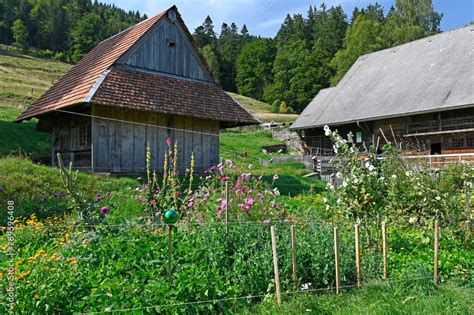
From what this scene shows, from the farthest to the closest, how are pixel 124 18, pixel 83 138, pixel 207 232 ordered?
pixel 124 18, pixel 83 138, pixel 207 232

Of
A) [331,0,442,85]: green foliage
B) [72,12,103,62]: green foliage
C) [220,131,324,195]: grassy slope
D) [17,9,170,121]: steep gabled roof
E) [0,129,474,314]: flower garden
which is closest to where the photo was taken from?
[0,129,474,314]: flower garden

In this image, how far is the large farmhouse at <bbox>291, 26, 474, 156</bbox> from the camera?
20172 millimetres

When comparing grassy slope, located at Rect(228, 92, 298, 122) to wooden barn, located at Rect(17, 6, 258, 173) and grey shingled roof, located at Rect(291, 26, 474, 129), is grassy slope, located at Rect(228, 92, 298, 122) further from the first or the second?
wooden barn, located at Rect(17, 6, 258, 173)

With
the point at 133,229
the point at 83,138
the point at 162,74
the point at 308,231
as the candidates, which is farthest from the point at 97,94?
the point at 308,231

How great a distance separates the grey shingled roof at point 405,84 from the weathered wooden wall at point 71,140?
15455mm

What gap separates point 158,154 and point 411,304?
10.8m

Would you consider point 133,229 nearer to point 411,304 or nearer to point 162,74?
point 411,304

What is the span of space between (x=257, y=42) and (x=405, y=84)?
61709 millimetres

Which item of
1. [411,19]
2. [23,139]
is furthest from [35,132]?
[411,19]

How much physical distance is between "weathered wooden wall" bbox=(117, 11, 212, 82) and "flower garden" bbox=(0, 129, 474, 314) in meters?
7.26

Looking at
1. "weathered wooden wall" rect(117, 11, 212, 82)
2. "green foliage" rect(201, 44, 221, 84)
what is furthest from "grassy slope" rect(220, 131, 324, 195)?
"green foliage" rect(201, 44, 221, 84)

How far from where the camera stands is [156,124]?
14055mm

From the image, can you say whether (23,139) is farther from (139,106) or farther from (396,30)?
(396,30)

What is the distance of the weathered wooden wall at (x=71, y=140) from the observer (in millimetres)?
13320
